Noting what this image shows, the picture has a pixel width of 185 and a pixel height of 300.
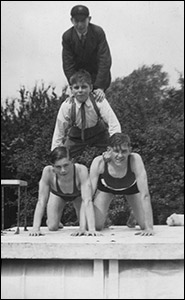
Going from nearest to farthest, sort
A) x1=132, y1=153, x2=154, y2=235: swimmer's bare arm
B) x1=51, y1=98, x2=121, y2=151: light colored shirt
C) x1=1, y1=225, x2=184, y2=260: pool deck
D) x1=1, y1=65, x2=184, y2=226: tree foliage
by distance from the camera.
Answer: x1=1, y1=225, x2=184, y2=260: pool deck, x1=132, y1=153, x2=154, y2=235: swimmer's bare arm, x1=51, y1=98, x2=121, y2=151: light colored shirt, x1=1, y1=65, x2=184, y2=226: tree foliage

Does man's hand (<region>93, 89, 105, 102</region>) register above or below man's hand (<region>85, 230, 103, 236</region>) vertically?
above

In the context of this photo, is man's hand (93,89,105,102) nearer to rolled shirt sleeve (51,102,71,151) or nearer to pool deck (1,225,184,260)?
rolled shirt sleeve (51,102,71,151)

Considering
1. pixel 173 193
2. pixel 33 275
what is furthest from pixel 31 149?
pixel 33 275

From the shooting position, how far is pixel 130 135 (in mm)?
10594

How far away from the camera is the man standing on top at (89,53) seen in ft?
17.4

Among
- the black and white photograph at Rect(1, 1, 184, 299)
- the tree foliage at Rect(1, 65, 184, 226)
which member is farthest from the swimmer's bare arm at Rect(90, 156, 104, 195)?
the tree foliage at Rect(1, 65, 184, 226)

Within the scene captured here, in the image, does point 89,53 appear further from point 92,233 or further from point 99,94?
point 92,233

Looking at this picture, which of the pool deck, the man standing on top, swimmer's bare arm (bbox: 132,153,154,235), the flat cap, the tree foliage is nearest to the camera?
the pool deck

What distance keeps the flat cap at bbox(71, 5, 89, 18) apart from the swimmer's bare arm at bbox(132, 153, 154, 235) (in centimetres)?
149

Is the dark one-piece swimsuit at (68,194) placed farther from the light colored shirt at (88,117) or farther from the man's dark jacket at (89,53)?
the man's dark jacket at (89,53)

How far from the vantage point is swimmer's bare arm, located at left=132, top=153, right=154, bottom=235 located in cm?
450

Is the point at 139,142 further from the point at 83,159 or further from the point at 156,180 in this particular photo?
the point at 83,159

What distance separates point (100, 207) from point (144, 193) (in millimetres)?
635

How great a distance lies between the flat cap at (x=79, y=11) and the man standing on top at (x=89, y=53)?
13 cm
